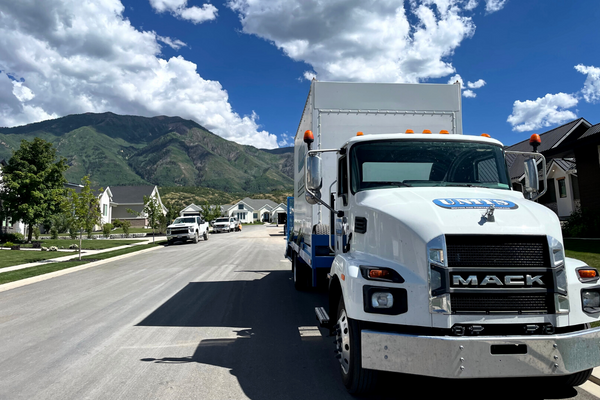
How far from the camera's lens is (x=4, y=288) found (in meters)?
10.9

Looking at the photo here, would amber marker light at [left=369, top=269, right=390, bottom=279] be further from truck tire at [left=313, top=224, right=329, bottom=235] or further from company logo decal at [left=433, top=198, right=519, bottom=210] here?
truck tire at [left=313, top=224, right=329, bottom=235]

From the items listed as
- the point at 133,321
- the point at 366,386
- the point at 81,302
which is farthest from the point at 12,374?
the point at 81,302

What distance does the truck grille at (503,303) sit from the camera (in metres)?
3.35

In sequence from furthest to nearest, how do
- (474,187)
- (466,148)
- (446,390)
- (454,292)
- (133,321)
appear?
(133,321)
(466,148)
(474,187)
(446,390)
(454,292)

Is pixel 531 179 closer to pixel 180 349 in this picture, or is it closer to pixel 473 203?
pixel 473 203

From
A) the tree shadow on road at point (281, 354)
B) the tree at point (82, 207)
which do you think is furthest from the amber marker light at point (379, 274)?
the tree at point (82, 207)

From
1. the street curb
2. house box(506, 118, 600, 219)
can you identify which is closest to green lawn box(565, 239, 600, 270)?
house box(506, 118, 600, 219)

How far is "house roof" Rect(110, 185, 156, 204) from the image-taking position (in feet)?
196

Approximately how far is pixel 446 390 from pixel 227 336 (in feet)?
10.3

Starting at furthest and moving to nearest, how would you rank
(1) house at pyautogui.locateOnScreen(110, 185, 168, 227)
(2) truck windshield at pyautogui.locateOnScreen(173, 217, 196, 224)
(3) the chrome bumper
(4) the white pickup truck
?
1. (1) house at pyautogui.locateOnScreen(110, 185, 168, 227)
2. (2) truck windshield at pyautogui.locateOnScreen(173, 217, 196, 224)
3. (4) the white pickup truck
4. (3) the chrome bumper

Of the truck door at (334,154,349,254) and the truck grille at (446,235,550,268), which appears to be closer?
the truck grille at (446,235,550,268)

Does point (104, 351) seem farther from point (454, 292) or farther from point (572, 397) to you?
point (572, 397)

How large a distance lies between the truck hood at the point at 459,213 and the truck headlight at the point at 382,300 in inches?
22.1

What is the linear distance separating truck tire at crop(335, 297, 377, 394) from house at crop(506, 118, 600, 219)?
13.7m
